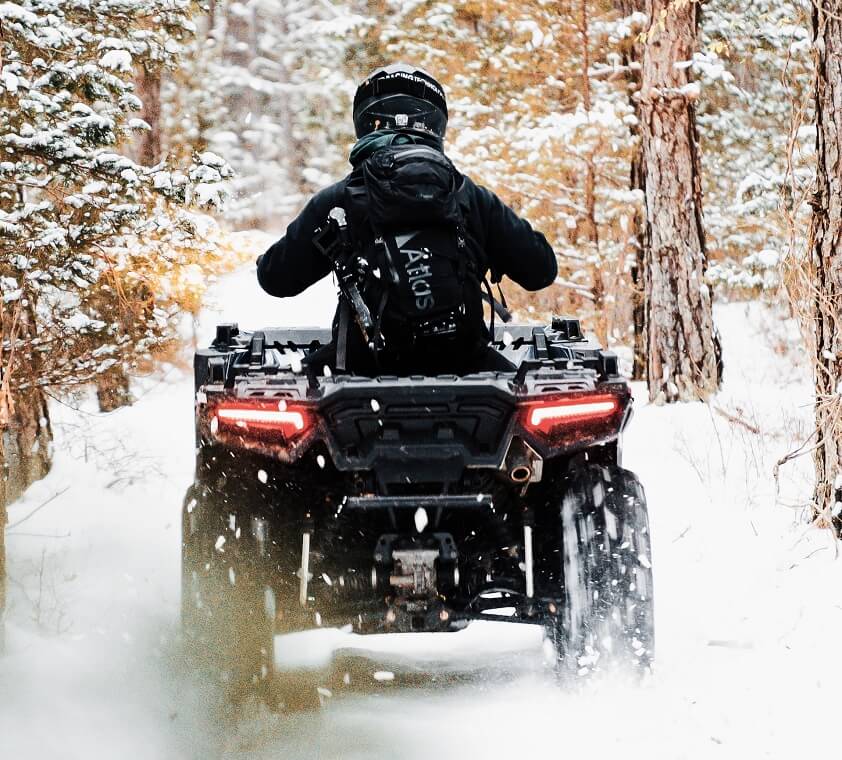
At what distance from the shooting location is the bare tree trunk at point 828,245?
5004 mm

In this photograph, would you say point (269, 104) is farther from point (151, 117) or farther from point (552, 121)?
point (552, 121)

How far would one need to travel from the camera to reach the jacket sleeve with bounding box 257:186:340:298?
408cm

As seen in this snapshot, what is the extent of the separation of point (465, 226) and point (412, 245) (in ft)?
1.14

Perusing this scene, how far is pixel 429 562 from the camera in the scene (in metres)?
3.37

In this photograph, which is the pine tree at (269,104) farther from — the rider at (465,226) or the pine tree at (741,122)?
the rider at (465,226)

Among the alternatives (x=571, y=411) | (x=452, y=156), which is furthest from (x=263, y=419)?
(x=452, y=156)

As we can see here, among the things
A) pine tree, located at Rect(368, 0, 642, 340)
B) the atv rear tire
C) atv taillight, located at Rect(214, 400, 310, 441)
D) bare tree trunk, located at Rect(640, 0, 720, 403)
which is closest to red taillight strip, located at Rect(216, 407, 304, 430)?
atv taillight, located at Rect(214, 400, 310, 441)

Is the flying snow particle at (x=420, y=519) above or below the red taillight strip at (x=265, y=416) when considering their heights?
below

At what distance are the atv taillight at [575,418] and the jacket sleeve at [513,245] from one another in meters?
1.08

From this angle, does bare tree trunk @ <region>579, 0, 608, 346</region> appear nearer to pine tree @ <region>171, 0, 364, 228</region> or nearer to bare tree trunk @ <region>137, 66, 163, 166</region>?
bare tree trunk @ <region>137, 66, 163, 166</region>

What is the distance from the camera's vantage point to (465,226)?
13.5 ft

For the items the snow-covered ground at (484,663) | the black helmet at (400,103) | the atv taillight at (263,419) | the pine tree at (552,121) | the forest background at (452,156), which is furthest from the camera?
the pine tree at (552,121)

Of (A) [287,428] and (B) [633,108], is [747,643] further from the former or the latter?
(B) [633,108]

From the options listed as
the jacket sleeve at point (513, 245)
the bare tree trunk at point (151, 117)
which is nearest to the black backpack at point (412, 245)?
the jacket sleeve at point (513, 245)
